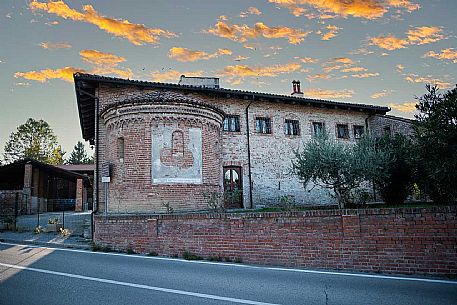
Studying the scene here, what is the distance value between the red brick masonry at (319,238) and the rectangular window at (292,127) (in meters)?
13.1

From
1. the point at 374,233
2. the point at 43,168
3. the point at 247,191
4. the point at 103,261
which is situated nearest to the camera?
the point at 374,233

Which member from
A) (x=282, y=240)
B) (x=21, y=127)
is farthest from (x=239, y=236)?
(x=21, y=127)

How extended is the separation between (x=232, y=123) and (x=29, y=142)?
137 ft

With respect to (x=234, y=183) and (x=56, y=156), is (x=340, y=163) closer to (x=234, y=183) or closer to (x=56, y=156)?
(x=234, y=183)

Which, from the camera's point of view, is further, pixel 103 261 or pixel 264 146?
pixel 264 146

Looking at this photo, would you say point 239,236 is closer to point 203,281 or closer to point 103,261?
point 203,281

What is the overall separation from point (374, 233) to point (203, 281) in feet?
12.8

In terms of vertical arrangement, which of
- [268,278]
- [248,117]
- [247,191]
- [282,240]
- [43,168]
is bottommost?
[268,278]

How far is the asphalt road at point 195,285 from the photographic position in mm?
5750

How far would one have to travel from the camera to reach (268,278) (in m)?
7.45

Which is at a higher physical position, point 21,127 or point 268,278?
point 21,127

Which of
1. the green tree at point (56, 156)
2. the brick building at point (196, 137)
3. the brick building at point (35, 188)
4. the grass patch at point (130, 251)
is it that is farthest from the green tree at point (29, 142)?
the grass patch at point (130, 251)

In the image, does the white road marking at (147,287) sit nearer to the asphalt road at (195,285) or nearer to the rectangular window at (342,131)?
the asphalt road at (195,285)

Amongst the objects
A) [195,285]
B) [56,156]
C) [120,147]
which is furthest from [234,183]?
[56,156]
